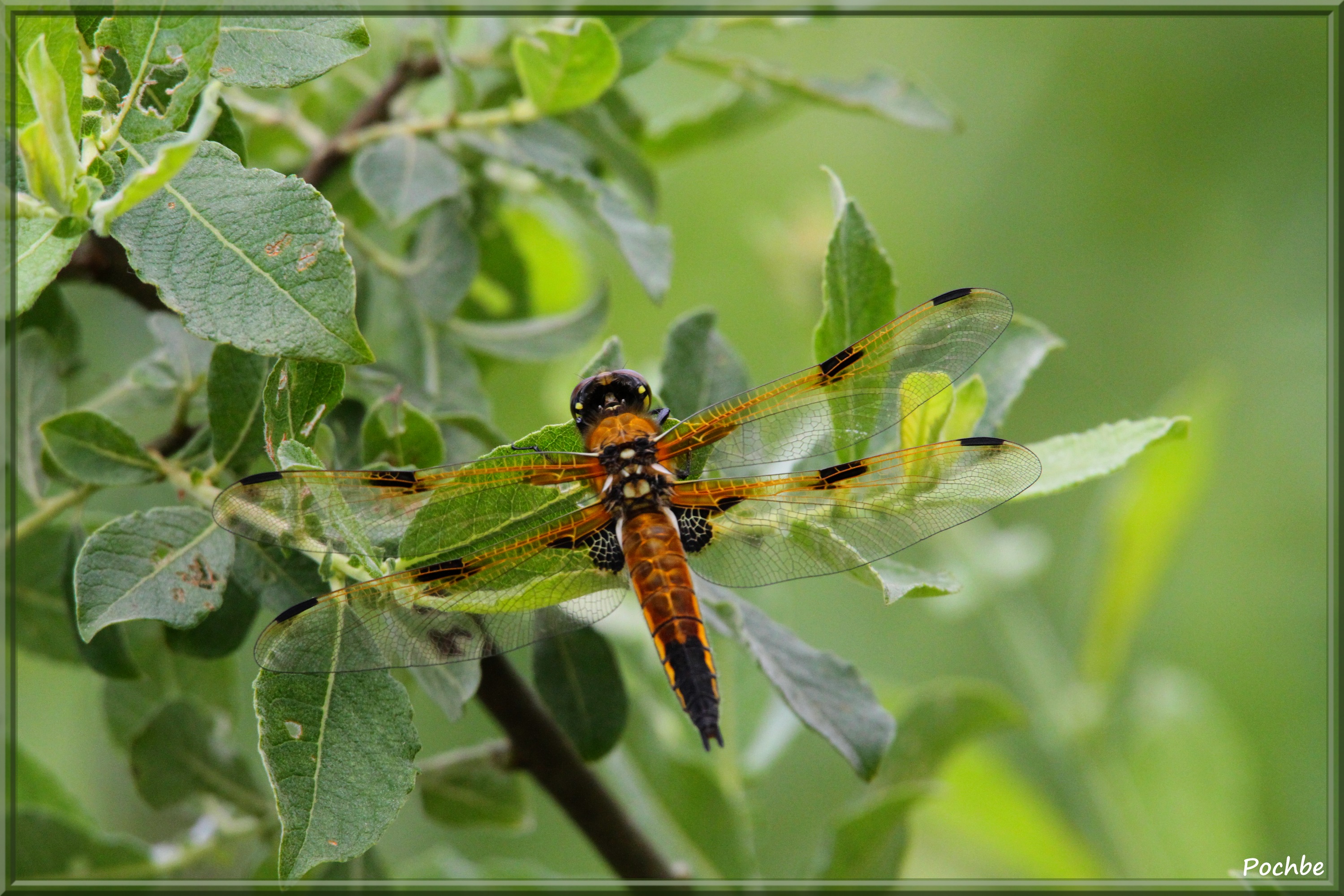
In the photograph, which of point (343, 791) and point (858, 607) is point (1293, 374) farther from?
point (343, 791)

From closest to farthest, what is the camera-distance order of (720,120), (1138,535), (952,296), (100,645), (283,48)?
(283,48) → (100,645) → (952,296) → (720,120) → (1138,535)

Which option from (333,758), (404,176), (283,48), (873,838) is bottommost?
(873,838)

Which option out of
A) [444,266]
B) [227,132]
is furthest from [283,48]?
[444,266]

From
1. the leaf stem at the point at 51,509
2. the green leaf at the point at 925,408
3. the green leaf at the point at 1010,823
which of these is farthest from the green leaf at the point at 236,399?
the green leaf at the point at 1010,823

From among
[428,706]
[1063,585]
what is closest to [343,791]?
[428,706]

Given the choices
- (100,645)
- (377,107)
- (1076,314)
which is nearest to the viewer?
(100,645)

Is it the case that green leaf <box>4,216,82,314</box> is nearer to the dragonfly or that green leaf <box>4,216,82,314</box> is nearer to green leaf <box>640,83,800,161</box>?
the dragonfly

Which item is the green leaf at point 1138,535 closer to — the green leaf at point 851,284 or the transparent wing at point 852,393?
the transparent wing at point 852,393

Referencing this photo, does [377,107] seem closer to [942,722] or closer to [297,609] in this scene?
[297,609]
